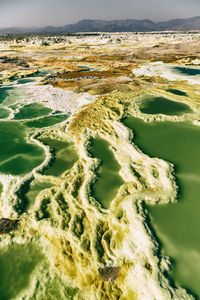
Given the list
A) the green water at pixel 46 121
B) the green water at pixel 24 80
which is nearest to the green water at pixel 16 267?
the green water at pixel 46 121

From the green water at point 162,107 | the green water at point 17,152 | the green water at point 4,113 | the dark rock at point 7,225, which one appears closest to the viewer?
the dark rock at point 7,225

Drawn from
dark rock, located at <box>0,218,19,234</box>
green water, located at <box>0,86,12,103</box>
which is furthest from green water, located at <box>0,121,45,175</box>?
green water, located at <box>0,86,12,103</box>

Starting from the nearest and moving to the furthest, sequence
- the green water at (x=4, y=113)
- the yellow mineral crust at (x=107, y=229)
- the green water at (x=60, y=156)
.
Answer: the yellow mineral crust at (x=107, y=229) < the green water at (x=60, y=156) < the green water at (x=4, y=113)

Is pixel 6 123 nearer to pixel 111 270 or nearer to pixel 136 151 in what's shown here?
pixel 136 151

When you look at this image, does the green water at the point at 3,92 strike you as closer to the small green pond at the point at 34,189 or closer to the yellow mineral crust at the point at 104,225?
the yellow mineral crust at the point at 104,225

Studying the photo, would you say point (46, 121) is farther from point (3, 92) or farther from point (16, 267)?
point (3, 92)

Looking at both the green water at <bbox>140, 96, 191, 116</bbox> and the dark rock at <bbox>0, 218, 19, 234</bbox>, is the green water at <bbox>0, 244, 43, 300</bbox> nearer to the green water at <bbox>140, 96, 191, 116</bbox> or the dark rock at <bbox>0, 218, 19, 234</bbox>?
the dark rock at <bbox>0, 218, 19, 234</bbox>
